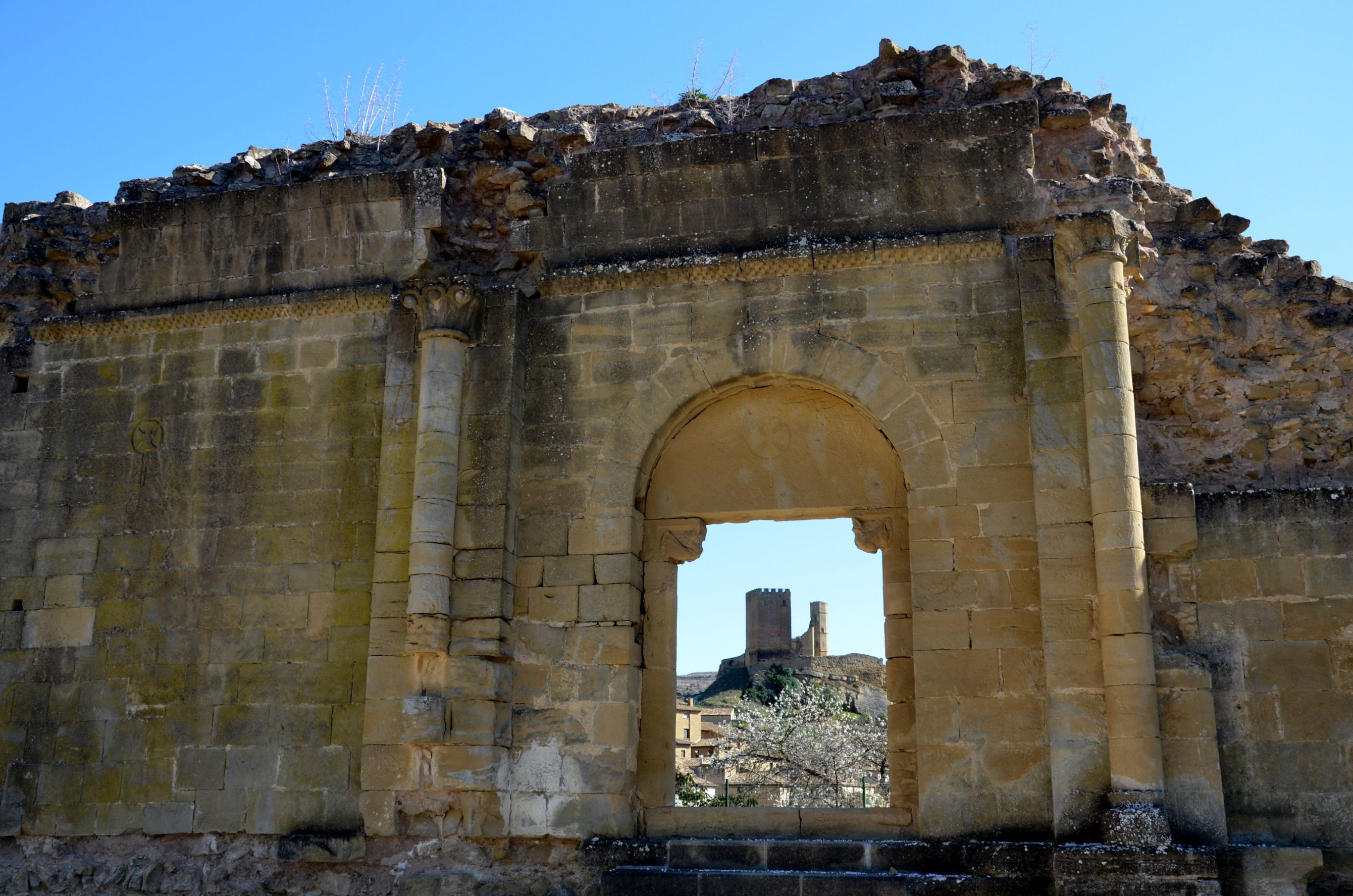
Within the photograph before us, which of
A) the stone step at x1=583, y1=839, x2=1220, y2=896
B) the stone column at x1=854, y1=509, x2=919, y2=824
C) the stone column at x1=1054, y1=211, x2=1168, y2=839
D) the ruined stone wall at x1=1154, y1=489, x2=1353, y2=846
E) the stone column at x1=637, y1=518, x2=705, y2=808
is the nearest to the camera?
the stone step at x1=583, y1=839, x2=1220, y2=896

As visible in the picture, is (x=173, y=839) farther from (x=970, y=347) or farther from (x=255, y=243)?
(x=970, y=347)

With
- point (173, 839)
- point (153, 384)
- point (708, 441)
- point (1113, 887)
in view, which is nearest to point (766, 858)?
point (1113, 887)

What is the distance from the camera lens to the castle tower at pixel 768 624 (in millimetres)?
44500

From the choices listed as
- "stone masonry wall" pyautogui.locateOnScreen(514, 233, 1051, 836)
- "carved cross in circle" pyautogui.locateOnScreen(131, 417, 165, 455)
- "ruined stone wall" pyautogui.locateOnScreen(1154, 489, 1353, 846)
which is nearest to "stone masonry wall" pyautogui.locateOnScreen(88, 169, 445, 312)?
"carved cross in circle" pyautogui.locateOnScreen(131, 417, 165, 455)

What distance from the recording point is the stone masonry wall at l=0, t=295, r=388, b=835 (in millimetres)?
8820

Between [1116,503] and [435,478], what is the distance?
4447mm

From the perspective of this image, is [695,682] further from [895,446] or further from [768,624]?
[895,446]

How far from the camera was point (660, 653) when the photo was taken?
8.75m

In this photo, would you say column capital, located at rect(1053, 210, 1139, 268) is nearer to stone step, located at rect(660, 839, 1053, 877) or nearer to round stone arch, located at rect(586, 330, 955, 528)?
round stone arch, located at rect(586, 330, 955, 528)

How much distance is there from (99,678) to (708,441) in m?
4.79

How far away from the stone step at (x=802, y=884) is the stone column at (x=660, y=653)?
76 cm

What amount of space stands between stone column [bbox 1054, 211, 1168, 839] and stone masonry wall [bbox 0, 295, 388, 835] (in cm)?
492

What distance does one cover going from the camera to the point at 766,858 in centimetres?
783

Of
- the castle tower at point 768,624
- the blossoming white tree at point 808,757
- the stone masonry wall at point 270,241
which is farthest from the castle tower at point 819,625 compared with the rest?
the stone masonry wall at point 270,241
